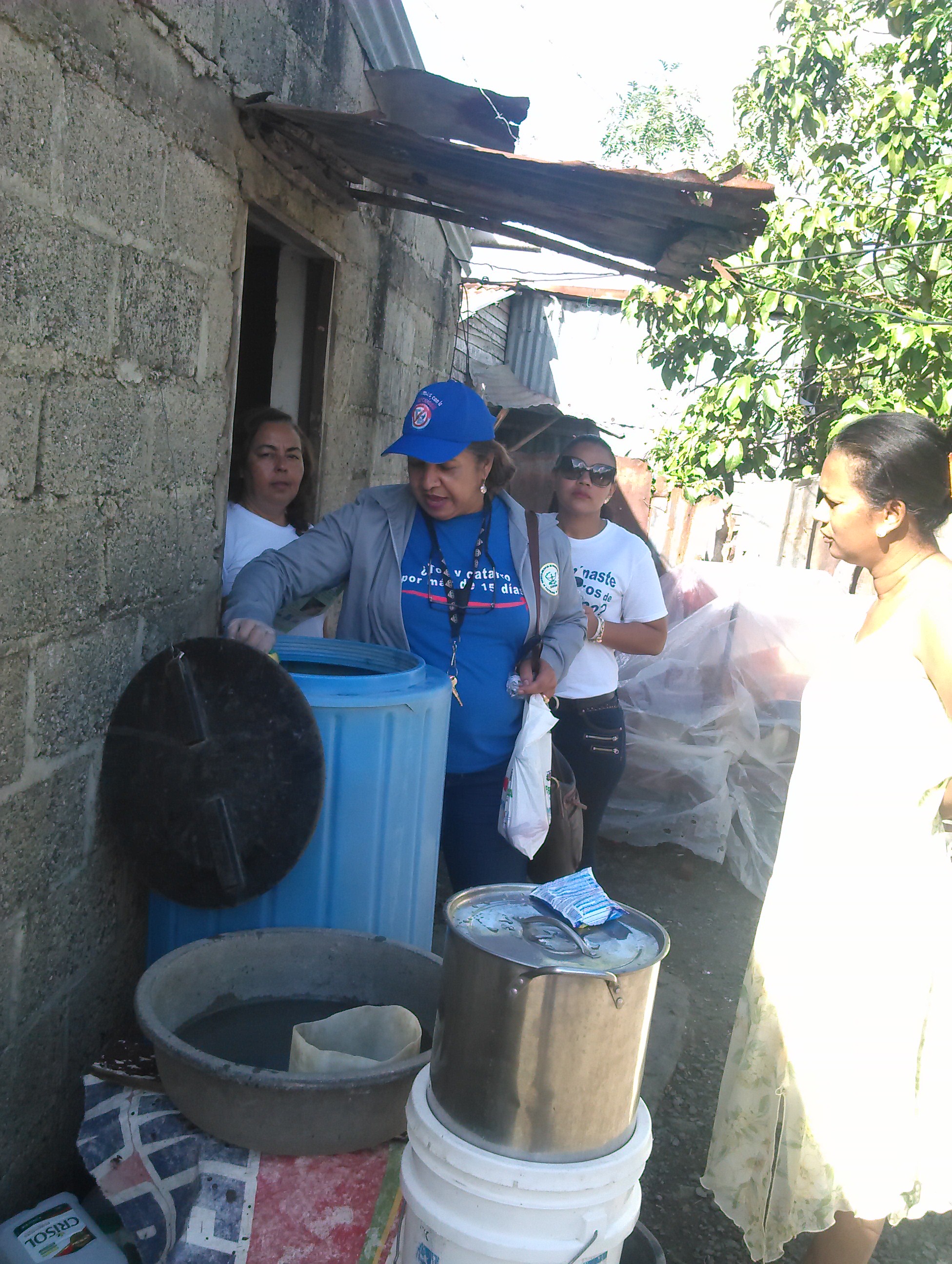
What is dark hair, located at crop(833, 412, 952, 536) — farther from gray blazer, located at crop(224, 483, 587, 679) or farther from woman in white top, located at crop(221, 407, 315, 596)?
woman in white top, located at crop(221, 407, 315, 596)

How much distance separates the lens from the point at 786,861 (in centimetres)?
228

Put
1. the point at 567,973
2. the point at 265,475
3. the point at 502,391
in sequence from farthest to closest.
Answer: the point at 502,391
the point at 265,475
the point at 567,973

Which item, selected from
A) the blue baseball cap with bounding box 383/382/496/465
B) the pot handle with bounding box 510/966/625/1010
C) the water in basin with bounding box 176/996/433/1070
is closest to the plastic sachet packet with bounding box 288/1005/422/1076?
the water in basin with bounding box 176/996/433/1070

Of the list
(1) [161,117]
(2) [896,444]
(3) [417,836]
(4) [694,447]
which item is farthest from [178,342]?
(4) [694,447]

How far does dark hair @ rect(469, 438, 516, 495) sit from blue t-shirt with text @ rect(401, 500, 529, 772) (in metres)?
0.11

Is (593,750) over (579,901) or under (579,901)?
under

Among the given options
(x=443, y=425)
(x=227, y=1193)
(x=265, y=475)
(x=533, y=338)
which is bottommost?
(x=227, y=1193)

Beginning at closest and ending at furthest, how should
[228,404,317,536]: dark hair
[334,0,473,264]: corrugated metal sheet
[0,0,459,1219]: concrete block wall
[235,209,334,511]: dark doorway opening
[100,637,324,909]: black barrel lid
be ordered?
[0,0,459,1219]: concrete block wall → [100,637,324,909]: black barrel lid → [228,404,317,536]: dark hair → [334,0,473,264]: corrugated metal sheet → [235,209,334,511]: dark doorway opening

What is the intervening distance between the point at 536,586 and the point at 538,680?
0.27 metres

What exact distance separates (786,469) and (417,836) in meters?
5.56

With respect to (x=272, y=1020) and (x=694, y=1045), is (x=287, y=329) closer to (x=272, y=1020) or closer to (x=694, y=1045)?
(x=272, y=1020)

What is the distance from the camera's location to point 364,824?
2332 mm

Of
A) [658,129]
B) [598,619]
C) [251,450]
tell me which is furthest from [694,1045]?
[658,129]

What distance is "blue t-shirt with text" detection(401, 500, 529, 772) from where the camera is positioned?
2.71 metres
